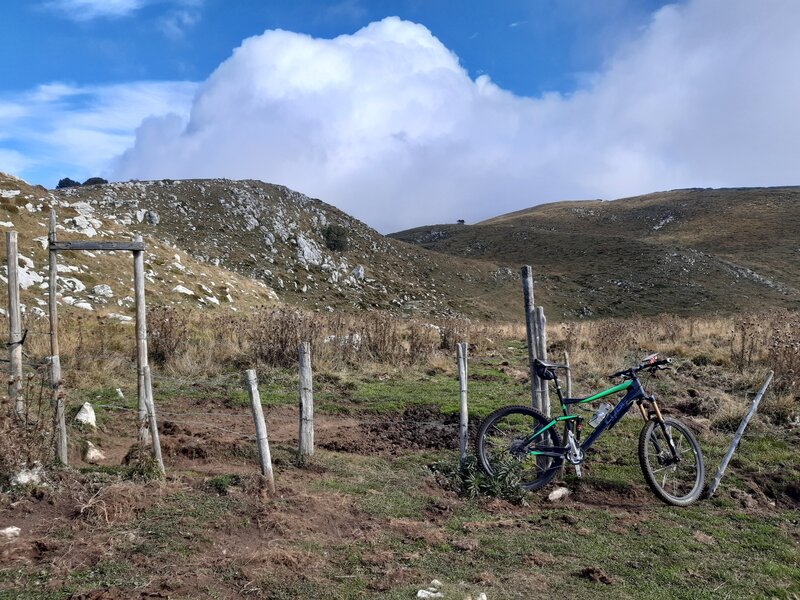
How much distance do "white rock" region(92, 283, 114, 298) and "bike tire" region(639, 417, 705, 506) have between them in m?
15.8

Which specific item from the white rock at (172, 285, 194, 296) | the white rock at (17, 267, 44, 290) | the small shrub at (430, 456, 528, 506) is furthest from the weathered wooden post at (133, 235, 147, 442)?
the white rock at (172, 285, 194, 296)

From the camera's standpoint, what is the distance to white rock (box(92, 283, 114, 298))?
674 inches

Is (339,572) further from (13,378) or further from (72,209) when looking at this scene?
(72,209)

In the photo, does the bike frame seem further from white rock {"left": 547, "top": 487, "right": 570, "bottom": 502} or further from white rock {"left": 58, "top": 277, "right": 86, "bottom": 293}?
white rock {"left": 58, "top": 277, "right": 86, "bottom": 293}

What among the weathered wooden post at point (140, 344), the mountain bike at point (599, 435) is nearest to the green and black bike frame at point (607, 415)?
the mountain bike at point (599, 435)

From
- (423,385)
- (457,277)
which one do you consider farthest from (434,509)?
(457,277)

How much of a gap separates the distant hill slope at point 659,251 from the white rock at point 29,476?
4007 centimetres

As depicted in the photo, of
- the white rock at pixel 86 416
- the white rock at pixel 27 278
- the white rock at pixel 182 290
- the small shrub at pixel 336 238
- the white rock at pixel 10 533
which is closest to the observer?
the white rock at pixel 10 533

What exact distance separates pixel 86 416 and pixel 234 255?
2805 cm

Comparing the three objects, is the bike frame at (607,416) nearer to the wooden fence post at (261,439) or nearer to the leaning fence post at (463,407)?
the leaning fence post at (463,407)

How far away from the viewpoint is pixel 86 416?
8203 mm

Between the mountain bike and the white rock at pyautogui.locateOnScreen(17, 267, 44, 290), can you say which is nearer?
the mountain bike

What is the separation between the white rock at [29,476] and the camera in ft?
18.2

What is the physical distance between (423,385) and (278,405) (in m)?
3.53
